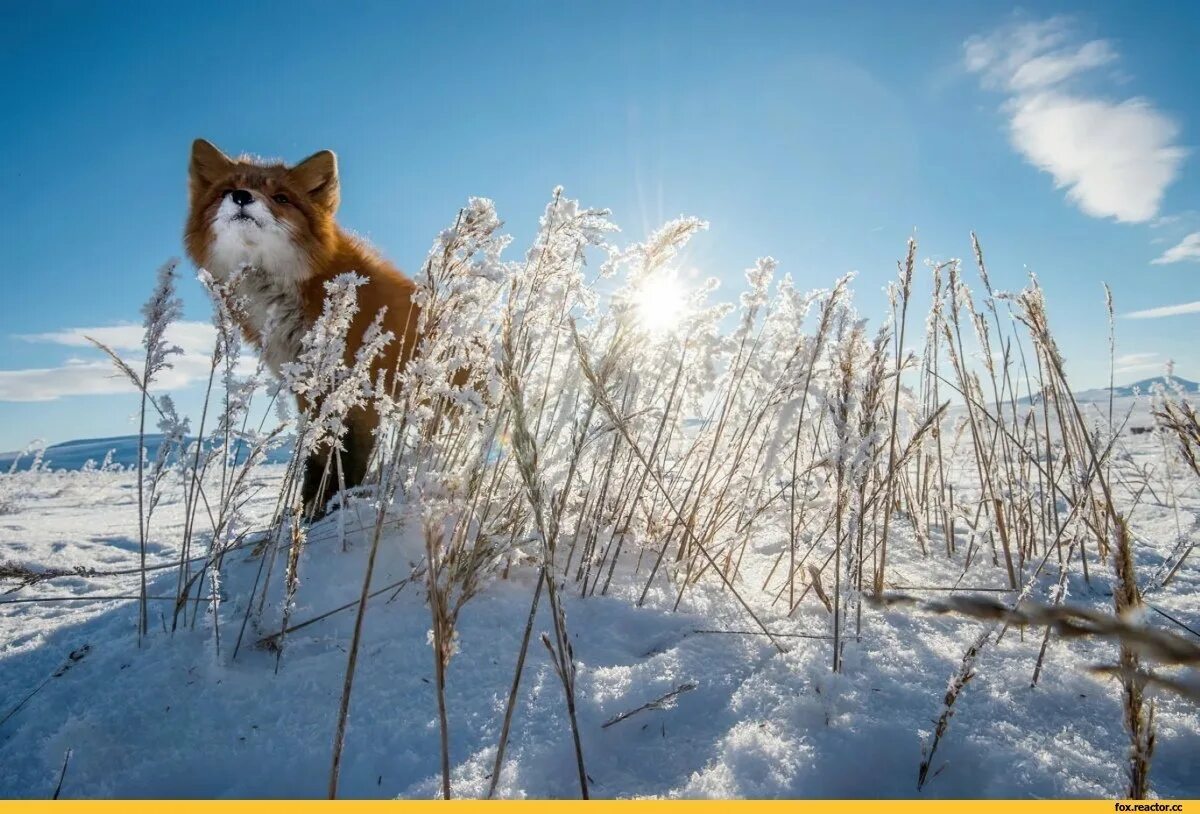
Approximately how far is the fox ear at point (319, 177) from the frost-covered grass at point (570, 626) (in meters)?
1.91

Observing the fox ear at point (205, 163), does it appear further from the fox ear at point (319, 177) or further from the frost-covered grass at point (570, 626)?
the frost-covered grass at point (570, 626)

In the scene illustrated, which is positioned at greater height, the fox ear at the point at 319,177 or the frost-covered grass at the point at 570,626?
the fox ear at the point at 319,177

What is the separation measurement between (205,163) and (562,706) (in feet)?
11.5

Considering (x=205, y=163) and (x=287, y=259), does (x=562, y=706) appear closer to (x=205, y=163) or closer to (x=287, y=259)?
(x=287, y=259)

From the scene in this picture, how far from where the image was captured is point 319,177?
3.49 metres

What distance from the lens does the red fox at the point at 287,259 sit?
3135 mm

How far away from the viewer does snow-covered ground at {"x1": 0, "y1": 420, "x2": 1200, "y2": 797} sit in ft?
3.93

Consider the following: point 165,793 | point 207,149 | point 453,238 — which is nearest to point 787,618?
point 453,238

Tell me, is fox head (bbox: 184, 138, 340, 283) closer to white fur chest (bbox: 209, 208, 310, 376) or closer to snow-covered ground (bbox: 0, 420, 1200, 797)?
white fur chest (bbox: 209, 208, 310, 376)
